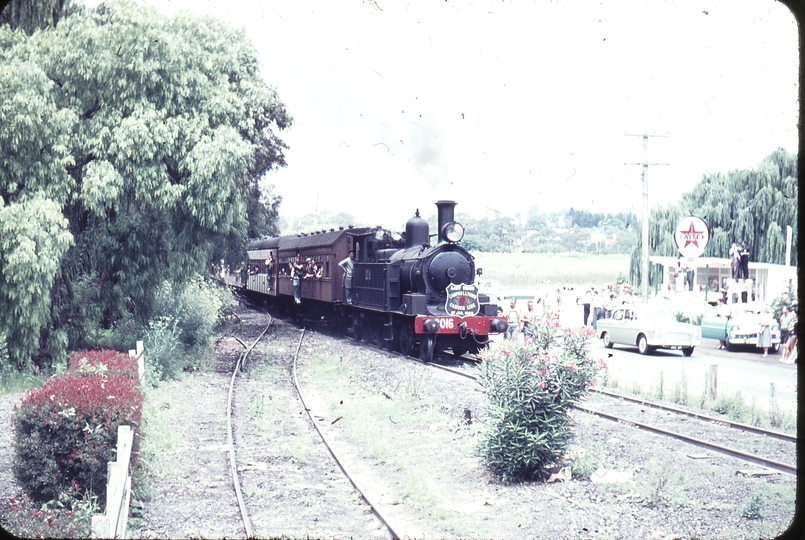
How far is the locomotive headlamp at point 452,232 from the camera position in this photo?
1750 centimetres

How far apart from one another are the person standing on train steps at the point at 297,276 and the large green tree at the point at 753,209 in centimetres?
1719

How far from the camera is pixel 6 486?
7.70 m

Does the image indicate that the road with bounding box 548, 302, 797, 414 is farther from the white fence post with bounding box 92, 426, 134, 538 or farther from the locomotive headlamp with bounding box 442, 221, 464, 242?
the white fence post with bounding box 92, 426, 134, 538

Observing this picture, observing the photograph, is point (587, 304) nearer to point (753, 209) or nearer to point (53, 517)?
point (753, 209)

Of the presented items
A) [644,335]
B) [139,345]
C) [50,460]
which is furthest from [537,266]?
[50,460]

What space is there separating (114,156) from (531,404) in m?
9.77

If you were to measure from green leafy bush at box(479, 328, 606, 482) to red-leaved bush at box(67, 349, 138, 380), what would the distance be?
4877 millimetres

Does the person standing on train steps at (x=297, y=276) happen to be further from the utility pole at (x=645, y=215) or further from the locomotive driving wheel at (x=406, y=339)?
the utility pole at (x=645, y=215)

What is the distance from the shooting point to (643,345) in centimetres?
2083

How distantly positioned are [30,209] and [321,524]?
8.66 metres

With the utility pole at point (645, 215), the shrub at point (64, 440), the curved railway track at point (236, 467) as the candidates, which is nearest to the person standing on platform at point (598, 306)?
the utility pole at point (645, 215)

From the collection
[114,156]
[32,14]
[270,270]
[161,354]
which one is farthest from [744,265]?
[32,14]

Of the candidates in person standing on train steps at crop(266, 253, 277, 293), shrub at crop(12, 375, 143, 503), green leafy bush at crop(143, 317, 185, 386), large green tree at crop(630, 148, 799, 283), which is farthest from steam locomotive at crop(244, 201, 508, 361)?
large green tree at crop(630, 148, 799, 283)

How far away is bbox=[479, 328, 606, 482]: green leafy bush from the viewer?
27.0 ft
